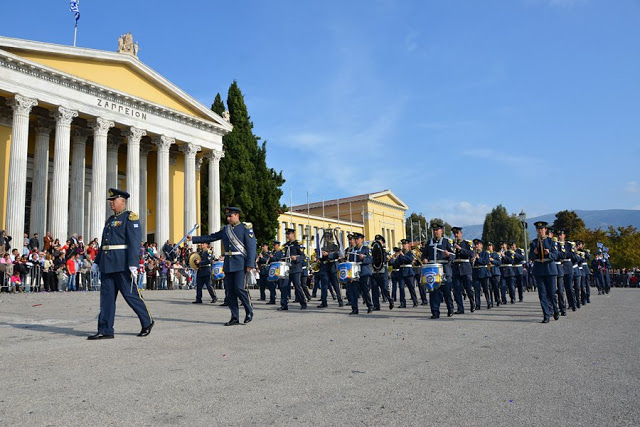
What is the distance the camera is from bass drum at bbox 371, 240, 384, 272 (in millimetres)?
13469

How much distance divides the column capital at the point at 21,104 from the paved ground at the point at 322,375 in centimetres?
1976

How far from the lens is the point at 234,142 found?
40.6 metres

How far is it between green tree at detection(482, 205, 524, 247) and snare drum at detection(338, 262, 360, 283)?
243 feet

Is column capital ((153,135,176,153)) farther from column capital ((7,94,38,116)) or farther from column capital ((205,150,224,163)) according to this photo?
column capital ((7,94,38,116))

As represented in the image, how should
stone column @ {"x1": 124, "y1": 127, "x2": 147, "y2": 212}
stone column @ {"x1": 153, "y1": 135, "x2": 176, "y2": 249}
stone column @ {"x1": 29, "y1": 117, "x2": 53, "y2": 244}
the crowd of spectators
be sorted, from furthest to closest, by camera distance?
1. stone column @ {"x1": 153, "y1": 135, "x2": 176, "y2": 249}
2. stone column @ {"x1": 124, "y1": 127, "x2": 147, "y2": 212}
3. stone column @ {"x1": 29, "y1": 117, "x2": 53, "y2": 244}
4. the crowd of spectators

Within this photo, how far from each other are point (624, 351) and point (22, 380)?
6.99m

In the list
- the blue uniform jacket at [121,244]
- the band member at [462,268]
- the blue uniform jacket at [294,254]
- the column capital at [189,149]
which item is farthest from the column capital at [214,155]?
the blue uniform jacket at [121,244]

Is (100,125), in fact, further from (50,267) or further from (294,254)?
(294,254)

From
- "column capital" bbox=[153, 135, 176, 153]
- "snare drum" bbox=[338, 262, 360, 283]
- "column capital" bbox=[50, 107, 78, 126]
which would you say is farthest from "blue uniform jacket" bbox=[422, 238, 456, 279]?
"column capital" bbox=[153, 135, 176, 153]

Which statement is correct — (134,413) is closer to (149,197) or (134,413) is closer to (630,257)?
(149,197)

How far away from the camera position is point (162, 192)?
103 ft

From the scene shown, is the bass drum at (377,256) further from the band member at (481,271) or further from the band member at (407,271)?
the band member at (481,271)

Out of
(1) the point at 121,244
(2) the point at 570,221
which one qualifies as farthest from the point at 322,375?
(2) the point at 570,221

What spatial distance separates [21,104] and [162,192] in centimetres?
958
